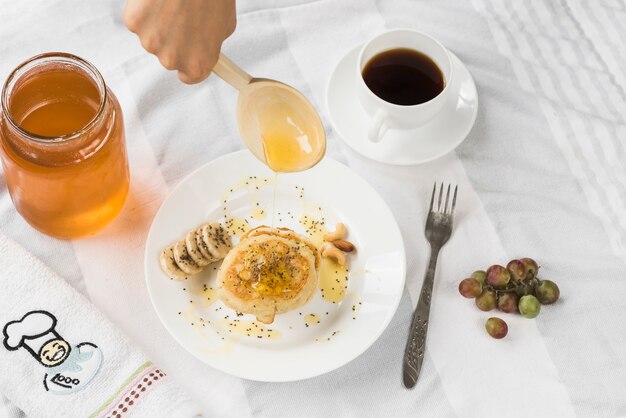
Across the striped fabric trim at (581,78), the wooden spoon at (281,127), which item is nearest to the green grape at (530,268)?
the striped fabric trim at (581,78)

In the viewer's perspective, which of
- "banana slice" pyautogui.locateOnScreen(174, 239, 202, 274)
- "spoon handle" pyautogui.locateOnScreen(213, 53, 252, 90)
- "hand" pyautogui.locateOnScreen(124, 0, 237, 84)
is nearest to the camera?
"hand" pyautogui.locateOnScreen(124, 0, 237, 84)

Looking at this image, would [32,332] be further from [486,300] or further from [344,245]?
[486,300]

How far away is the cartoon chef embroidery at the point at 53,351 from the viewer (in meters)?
1.38

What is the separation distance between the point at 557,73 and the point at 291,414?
0.91 meters

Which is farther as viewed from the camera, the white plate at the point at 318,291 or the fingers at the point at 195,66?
the white plate at the point at 318,291

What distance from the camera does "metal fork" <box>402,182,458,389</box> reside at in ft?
4.82

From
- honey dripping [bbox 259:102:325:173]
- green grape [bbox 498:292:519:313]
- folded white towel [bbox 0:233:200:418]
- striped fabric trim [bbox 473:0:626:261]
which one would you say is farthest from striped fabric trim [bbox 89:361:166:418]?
striped fabric trim [bbox 473:0:626:261]

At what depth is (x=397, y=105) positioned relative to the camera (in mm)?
1459

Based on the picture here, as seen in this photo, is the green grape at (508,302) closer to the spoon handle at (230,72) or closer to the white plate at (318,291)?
the white plate at (318,291)

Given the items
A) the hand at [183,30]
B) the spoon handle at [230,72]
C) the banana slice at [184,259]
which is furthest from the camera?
the banana slice at [184,259]

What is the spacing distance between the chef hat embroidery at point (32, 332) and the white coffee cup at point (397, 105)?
68 centimetres

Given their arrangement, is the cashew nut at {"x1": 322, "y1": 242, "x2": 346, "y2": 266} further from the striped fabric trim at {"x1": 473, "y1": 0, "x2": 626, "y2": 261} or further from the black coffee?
the striped fabric trim at {"x1": 473, "y1": 0, "x2": 626, "y2": 261}

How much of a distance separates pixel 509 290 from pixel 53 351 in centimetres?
85

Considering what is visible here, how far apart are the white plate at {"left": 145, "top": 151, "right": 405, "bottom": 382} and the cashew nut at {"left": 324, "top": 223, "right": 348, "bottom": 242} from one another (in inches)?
0.6
